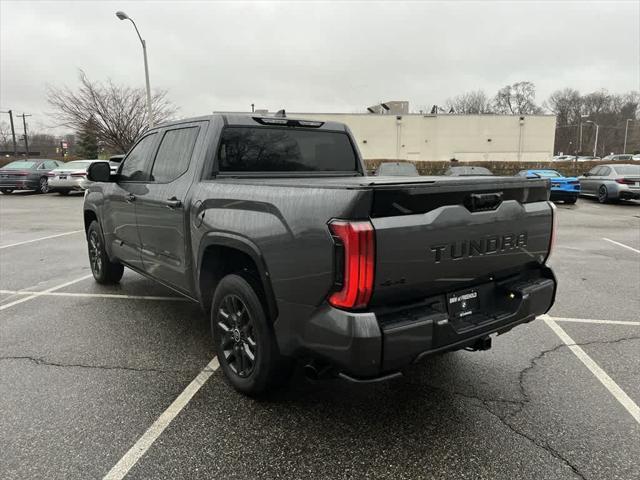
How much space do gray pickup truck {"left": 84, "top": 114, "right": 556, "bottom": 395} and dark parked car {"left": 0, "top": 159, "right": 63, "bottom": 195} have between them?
2098cm

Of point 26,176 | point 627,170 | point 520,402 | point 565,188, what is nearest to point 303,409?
point 520,402

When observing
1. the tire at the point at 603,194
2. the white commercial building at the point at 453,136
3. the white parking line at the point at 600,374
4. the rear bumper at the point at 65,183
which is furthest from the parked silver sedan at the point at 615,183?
the white commercial building at the point at 453,136

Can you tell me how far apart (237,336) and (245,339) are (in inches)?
3.4

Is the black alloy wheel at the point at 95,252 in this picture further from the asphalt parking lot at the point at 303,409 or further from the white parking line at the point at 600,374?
the white parking line at the point at 600,374

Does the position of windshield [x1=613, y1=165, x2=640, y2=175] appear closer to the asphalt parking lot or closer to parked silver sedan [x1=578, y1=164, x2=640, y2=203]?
parked silver sedan [x1=578, y1=164, x2=640, y2=203]

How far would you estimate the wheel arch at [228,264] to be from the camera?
107 inches

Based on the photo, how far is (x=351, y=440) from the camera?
8.96 ft

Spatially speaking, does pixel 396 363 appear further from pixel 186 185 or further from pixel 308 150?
pixel 308 150

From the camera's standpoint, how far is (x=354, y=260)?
7.28ft

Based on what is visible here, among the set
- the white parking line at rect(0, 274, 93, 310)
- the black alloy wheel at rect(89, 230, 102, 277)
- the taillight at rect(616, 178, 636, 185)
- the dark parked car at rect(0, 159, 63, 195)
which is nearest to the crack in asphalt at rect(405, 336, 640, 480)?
the black alloy wheel at rect(89, 230, 102, 277)

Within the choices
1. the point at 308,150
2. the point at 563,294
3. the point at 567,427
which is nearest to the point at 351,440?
the point at 567,427

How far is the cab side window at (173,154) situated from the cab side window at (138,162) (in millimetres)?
235

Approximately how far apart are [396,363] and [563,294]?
435 centimetres

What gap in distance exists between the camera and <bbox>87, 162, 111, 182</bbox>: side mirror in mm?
4633
